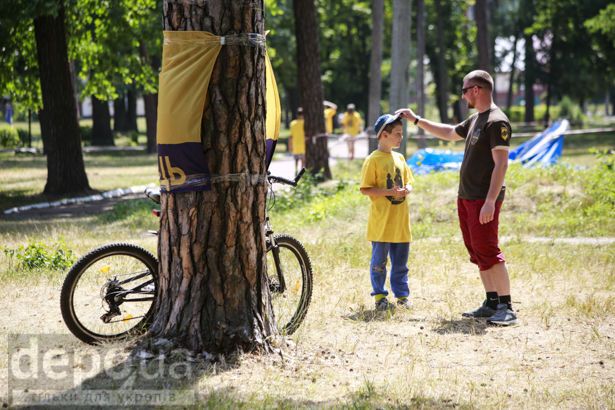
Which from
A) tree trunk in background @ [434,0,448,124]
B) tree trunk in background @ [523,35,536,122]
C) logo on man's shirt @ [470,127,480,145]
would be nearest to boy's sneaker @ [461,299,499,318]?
logo on man's shirt @ [470,127,480,145]

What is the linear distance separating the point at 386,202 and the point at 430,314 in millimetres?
1033

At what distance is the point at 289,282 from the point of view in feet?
23.3

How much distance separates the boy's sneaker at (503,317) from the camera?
7059mm

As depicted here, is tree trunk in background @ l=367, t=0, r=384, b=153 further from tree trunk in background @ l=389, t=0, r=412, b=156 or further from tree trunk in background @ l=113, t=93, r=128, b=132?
tree trunk in background @ l=113, t=93, r=128, b=132

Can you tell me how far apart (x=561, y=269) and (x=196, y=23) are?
5.30 m

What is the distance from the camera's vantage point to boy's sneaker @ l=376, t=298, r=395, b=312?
7502 mm

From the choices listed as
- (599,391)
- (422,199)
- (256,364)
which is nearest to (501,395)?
(599,391)

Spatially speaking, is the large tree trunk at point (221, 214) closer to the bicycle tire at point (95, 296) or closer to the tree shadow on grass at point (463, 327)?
the bicycle tire at point (95, 296)

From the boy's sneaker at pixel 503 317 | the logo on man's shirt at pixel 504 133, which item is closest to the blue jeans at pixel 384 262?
the boy's sneaker at pixel 503 317

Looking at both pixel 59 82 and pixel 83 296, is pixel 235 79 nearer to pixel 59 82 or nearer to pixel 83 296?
pixel 83 296

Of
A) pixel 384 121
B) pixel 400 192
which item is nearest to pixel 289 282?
pixel 400 192

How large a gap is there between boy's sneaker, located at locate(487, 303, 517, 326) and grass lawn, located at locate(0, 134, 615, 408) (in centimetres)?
11

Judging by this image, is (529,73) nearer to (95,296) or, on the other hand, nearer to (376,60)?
(376,60)

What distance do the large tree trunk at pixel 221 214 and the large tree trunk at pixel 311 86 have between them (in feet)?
46.0
